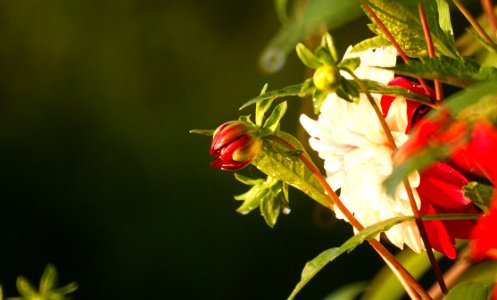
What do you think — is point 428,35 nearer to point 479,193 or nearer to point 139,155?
point 479,193

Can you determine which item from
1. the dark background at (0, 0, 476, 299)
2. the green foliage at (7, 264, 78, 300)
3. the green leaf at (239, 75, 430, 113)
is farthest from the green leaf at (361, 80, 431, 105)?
the dark background at (0, 0, 476, 299)

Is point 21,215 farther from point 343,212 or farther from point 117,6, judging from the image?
point 343,212

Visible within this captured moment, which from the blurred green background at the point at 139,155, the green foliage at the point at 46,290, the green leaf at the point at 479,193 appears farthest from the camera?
the blurred green background at the point at 139,155

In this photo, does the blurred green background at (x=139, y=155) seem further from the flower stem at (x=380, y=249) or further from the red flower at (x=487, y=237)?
the red flower at (x=487, y=237)

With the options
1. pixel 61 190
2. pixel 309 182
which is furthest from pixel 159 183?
pixel 309 182

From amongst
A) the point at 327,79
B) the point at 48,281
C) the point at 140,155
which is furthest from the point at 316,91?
the point at 140,155

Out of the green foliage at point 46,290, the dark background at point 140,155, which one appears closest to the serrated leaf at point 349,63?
the green foliage at point 46,290
